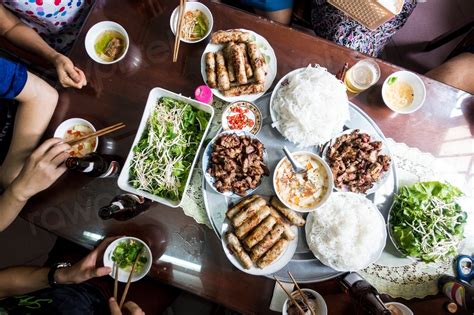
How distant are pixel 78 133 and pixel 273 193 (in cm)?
146

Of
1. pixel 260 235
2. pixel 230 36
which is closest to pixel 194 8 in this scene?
pixel 230 36

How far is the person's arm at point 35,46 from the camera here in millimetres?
2473

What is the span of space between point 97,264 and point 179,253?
58 cm

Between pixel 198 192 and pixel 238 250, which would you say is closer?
pixel 238 250

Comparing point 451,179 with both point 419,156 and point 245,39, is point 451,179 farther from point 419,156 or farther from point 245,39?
point 245,39

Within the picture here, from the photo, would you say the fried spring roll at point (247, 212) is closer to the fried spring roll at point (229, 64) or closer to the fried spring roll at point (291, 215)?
the fried spring roll at point (291, 215)

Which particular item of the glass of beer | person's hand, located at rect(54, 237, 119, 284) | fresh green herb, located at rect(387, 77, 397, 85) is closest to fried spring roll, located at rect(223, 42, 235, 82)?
the glass of beer

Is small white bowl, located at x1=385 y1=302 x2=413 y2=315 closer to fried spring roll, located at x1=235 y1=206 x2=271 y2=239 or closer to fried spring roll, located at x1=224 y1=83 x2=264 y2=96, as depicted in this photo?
fried spring roll, located at x1=235 y1=206 x2=271 y2=239

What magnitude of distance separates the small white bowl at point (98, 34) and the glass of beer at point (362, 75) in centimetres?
162

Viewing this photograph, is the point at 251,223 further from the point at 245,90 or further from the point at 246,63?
the point at 246,63

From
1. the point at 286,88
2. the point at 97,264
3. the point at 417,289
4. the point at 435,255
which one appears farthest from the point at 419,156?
the point at 97,264

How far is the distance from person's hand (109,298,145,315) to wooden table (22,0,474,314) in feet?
0.88

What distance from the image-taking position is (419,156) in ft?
8.04

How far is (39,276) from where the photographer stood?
2525 mm
